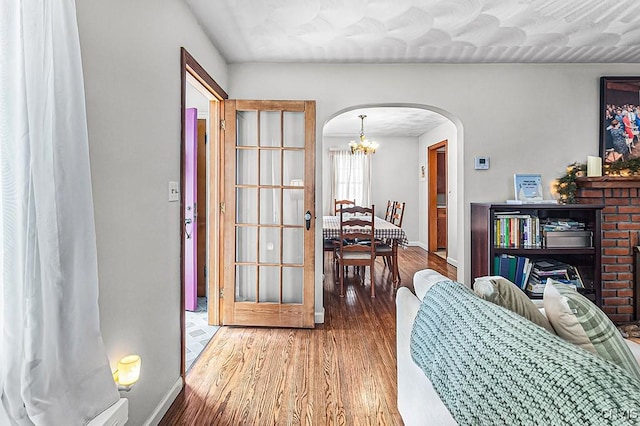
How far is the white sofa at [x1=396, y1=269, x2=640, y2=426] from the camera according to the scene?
1.30m

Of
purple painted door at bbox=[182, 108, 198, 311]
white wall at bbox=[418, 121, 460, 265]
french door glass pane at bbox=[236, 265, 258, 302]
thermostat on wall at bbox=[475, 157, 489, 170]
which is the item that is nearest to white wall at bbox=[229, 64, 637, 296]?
thermostat on wall at bbox=[475, 157, 489, 170]

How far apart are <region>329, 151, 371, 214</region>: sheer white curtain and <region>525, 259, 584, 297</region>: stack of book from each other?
4728mm

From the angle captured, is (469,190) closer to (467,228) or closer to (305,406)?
(467,228)

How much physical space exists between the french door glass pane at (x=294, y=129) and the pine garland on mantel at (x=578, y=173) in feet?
7.88

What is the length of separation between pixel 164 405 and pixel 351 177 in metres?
6.20

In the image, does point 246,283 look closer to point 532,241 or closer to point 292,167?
point 292,167

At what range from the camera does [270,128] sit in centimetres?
316

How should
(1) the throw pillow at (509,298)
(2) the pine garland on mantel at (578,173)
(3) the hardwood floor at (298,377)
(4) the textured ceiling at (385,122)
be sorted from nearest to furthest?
(1) the throw pillow at (509,298) → (3) the hardwood floor at (298,377) → (2) the pine garland on mantel at (578,173) → (4) the textured ceiling at (385,122)

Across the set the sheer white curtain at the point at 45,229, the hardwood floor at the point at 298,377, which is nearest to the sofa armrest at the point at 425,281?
the hardwood floor at the point at 298,377

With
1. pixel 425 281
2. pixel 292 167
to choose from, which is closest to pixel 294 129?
pixel 292 167

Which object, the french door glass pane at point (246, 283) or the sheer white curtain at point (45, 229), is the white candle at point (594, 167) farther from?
the sheer white curtain at point (45, 229)

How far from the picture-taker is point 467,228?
3238 millimetres

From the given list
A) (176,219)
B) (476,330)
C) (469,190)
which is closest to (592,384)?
(476,330)

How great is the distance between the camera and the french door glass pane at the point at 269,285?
318 cm
